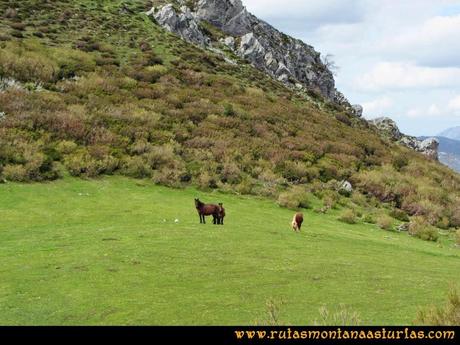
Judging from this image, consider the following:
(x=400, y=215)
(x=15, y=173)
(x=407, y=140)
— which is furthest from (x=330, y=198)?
(x=407, y=140)

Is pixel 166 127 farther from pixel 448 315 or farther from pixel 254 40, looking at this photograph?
pixel 254 40

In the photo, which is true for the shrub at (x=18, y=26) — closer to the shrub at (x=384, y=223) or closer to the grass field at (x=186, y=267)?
the grass field at (x=186, y=267)

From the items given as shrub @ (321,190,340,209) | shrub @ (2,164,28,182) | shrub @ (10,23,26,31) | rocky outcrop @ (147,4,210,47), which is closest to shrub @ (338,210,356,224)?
shrub @ (321,190,340,209)

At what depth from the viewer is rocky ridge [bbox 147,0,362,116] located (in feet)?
249

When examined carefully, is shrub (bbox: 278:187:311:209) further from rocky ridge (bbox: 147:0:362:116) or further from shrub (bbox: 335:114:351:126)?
rocky ridge (bbox: 147:0:362:116)

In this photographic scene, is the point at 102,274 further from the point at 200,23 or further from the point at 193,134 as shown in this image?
the point at 200,23

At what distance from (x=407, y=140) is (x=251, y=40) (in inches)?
1203

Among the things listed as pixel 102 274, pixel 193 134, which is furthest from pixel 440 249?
pixel 193 134

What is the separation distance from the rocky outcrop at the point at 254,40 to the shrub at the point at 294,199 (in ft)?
159

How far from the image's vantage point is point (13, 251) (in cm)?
1581

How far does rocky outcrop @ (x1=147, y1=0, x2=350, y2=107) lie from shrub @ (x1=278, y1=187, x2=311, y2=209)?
48.5 m

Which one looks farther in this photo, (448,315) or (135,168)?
(135,168)

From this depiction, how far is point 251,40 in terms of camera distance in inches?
3327

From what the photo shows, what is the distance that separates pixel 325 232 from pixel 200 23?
71388 mm
